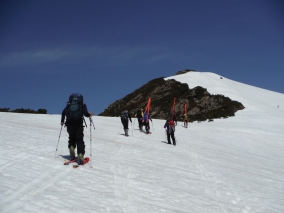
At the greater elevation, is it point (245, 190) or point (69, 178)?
point (69, 178)

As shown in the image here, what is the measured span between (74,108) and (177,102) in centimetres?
4444

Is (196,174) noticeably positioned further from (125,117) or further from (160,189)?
(125,117)

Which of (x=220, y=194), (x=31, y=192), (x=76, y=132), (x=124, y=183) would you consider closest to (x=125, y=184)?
(x=124, y=183)

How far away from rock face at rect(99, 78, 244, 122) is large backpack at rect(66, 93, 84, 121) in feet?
106

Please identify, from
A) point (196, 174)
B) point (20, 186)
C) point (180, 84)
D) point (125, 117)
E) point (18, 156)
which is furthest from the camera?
point (180, 84)

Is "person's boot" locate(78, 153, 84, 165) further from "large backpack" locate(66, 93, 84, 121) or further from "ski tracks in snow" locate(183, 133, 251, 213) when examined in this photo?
"ski tracks in snow" locate(183, 133, 251, 213)

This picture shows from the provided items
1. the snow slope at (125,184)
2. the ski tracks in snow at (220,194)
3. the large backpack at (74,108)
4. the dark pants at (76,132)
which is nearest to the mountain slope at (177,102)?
the snow slope at (125,184)

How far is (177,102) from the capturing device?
51.6 meters

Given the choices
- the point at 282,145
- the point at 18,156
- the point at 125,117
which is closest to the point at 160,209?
the point at 18,156

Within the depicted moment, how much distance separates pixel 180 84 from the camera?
6003cm

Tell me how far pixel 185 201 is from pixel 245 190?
112 inches

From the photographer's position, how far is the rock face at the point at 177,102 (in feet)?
142

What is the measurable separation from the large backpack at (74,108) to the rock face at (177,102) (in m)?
32.4

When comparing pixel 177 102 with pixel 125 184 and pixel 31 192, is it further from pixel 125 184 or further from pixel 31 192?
pixel 31 192
